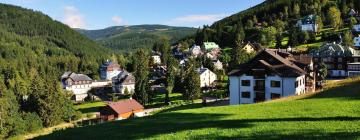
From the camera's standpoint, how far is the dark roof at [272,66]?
53.2 meters

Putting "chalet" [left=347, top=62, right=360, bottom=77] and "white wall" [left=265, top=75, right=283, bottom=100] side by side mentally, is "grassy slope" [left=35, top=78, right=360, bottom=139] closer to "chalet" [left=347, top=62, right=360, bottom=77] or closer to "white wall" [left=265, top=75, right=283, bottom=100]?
"white wall" [left=265, top=75, right=283, bottom=100]

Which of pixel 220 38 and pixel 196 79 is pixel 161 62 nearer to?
pixel 220 38

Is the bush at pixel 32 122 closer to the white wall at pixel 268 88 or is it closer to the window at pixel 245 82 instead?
the white wall at pixel 268 88

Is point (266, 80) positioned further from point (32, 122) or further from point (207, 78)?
point (207, 78)

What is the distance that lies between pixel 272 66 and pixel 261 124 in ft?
96.2

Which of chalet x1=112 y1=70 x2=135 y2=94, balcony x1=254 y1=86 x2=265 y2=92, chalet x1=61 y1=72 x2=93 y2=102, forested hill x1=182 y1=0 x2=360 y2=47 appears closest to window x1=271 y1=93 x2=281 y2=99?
balcony x1=254 y1=86 x2=265 y2=92

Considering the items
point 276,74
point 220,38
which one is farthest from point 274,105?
point 220,38

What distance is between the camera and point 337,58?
9144 centimetres

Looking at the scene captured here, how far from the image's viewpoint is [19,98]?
9331 centimetres

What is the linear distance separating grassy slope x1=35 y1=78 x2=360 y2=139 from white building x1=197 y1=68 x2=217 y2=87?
68.7 meters

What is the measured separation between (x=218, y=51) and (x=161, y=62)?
21.8m

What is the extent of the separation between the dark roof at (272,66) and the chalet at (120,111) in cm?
2033

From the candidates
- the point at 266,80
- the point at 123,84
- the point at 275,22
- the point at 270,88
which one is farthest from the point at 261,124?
the point at 275,22

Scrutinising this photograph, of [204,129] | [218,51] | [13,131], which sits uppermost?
[218,51]
